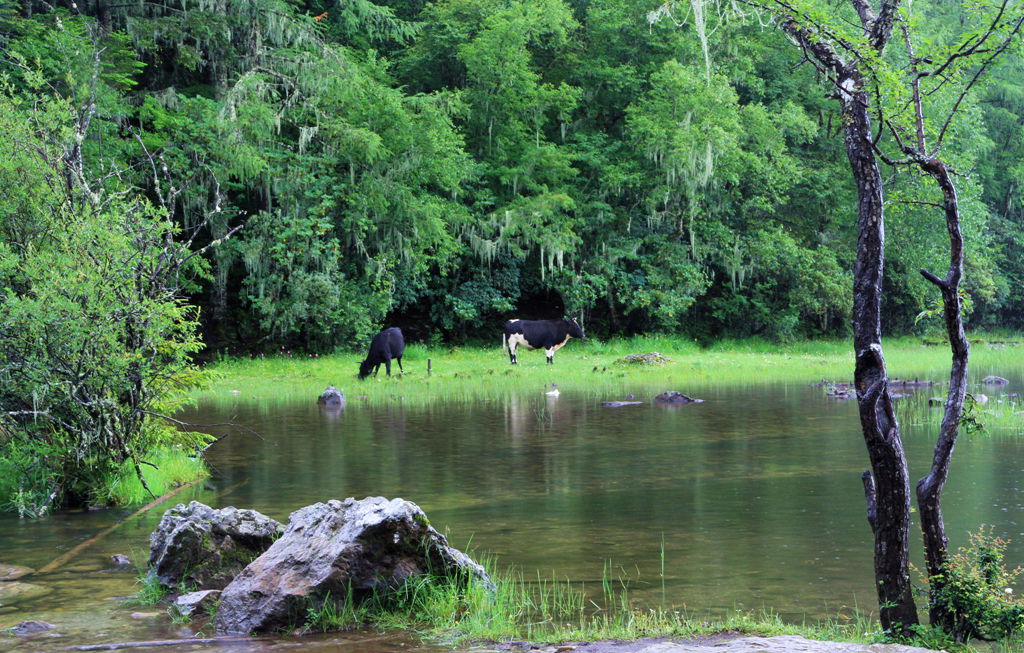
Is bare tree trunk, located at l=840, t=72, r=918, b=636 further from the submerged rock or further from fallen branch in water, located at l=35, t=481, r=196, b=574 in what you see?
the submerged rock

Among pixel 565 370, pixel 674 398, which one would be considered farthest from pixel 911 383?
pixel 565 370

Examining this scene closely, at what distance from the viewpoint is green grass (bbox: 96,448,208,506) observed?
1157 centimetres

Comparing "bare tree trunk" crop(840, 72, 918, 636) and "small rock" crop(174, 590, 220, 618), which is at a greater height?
"bare tree trunk" crop(840, 72, 918, 636)

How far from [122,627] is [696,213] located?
34.8 metres

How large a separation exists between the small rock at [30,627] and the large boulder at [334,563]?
1075 mm

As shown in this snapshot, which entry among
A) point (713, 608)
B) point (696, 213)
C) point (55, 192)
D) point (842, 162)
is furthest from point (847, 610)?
point (842, 162)

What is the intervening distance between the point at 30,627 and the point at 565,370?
23530 mm

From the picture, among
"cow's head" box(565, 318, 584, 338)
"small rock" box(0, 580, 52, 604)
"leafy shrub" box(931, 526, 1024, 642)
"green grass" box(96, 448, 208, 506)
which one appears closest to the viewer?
"leafy shrub" box(931, 526, 1024, 642)

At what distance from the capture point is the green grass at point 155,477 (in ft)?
38.0

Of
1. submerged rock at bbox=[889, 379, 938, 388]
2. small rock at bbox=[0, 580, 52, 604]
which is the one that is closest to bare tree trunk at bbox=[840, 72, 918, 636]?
small rock at bbox=[0, 580, 52, 604]

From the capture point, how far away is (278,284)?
31.6m

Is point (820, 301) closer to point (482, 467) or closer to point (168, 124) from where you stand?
point (168, 124)

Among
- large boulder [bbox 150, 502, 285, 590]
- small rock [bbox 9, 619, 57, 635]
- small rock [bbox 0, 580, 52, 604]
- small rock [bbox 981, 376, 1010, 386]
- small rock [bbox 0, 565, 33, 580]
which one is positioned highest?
large boulder [bbox 150, 502, 285, 590]

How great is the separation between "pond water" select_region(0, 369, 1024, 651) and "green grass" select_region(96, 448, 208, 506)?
38cm
